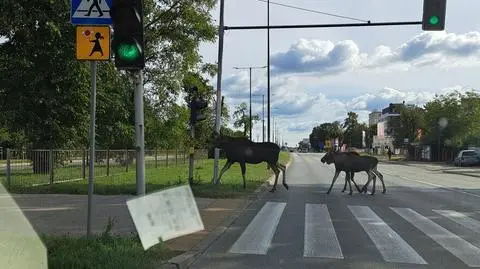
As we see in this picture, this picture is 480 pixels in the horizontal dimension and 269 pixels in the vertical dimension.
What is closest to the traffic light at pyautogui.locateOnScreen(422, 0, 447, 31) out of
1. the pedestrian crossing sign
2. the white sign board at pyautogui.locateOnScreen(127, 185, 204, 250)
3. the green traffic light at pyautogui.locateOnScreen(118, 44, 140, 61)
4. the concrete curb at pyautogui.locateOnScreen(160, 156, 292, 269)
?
the concrete curb at pyautogui.locateOnScreen(160, 156, 292, 269)

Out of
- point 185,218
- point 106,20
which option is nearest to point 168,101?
point 185,218

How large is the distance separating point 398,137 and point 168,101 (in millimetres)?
69856

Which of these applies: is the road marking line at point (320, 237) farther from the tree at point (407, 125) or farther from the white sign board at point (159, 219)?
the tree at point (407, 125)

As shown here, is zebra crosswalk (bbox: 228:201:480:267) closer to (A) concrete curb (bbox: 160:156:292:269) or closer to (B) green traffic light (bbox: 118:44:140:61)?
(A) concrete curb (bbox: 160:156:292:269)

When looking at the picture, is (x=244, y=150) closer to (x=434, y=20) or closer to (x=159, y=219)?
(x=434, y=20)

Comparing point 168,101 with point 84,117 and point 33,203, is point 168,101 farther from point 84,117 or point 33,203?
point 33,203

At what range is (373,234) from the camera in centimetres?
1104

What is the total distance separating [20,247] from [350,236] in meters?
5.82

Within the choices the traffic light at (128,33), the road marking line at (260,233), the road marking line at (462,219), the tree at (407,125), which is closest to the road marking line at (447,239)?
the road marking line at (462,219)

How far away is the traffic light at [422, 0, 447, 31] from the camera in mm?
17447

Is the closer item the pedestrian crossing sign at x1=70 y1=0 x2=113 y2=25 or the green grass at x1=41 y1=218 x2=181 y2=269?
the green grass at x1=41 y1=218 x2=181 y2=269

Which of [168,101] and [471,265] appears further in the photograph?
[168,101]

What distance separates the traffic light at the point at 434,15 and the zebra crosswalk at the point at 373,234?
565 cm

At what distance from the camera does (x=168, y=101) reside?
41.7 metres
